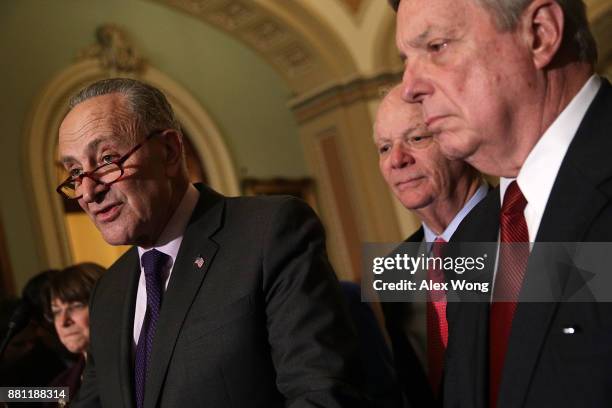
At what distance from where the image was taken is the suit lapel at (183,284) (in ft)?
5.78

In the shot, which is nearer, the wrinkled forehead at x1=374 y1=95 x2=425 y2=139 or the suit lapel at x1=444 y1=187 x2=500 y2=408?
the suit lapel at x1=444 y1=187 x2=500 y2=408

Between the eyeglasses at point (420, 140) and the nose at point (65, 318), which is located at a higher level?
the eyeglasses at point (420, 140)

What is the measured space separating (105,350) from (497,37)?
1.29 meters

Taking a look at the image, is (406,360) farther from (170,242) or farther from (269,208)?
(170,242)

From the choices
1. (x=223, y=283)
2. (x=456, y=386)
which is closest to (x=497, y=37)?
(x=456, y=386)

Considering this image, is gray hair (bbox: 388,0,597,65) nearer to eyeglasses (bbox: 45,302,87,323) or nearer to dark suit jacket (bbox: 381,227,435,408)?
dark suit jacket (bbox: 381,227,435,408)

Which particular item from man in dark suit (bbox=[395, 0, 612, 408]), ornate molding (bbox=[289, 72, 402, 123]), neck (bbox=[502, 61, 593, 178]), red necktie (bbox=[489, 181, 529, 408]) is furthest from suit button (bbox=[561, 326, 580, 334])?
ornate molding (bbox=[289, 72, 402, 123])

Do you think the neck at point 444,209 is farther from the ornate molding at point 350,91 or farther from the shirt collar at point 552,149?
the ornate molding at point 350,91

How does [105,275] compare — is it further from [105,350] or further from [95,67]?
[95,67]

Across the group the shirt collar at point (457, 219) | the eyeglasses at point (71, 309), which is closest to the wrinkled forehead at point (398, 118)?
the shirt collar at point (457, 219)

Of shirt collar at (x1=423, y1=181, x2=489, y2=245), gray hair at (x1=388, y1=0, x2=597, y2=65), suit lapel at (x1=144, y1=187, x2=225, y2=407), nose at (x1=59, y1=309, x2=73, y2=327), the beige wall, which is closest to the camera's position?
gray hair at (x1=388, y1=0, x2=597, y2=65)

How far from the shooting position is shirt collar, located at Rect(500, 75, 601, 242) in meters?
1.21

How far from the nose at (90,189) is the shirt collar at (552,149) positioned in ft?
3.36

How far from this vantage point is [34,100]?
806 cm
